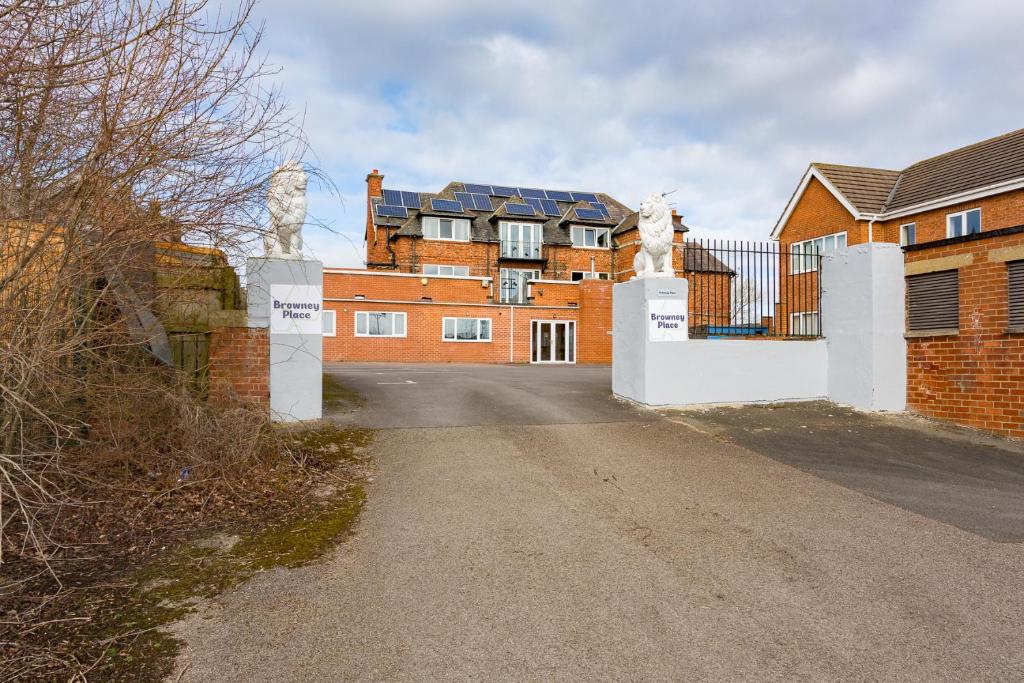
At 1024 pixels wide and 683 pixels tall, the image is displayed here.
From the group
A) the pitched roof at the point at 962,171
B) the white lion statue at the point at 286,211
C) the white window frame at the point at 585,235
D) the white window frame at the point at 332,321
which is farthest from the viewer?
the white window frame at the point at 585,235

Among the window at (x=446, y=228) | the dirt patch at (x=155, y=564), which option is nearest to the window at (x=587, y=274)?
the window at (x=446, y=228)

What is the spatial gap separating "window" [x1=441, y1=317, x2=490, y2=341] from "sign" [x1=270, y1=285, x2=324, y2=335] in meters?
20.4

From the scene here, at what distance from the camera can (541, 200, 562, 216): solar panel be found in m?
36.2

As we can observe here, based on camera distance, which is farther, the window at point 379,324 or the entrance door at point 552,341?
the entrance door at point 552,341

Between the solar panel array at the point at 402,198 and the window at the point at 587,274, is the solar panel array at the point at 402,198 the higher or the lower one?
the higher one

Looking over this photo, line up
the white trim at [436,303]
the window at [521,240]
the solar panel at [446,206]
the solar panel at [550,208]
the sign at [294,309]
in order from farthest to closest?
the solar panel at [550,208] < the window at [521,240] < the solar panel at [446,206] < the white trim at [436,303] < the sign at [294,309]

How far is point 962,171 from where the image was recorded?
19953mm

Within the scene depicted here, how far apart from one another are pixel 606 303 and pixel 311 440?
2372 cm

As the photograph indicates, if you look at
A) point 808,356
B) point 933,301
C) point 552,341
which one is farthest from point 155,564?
point 552,341

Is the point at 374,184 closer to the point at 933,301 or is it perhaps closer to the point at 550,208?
the point at 550,208

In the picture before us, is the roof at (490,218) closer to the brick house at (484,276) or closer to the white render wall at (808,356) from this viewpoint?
the brick house at (484,276)

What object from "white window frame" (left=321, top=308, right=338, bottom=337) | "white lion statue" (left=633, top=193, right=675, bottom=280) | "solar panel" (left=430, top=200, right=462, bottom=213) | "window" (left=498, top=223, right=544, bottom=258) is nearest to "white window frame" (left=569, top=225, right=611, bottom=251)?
"window" (left=498, top=223, right=544, bottom=258)

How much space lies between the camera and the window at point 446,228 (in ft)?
109

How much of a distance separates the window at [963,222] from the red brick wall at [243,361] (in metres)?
19.6
